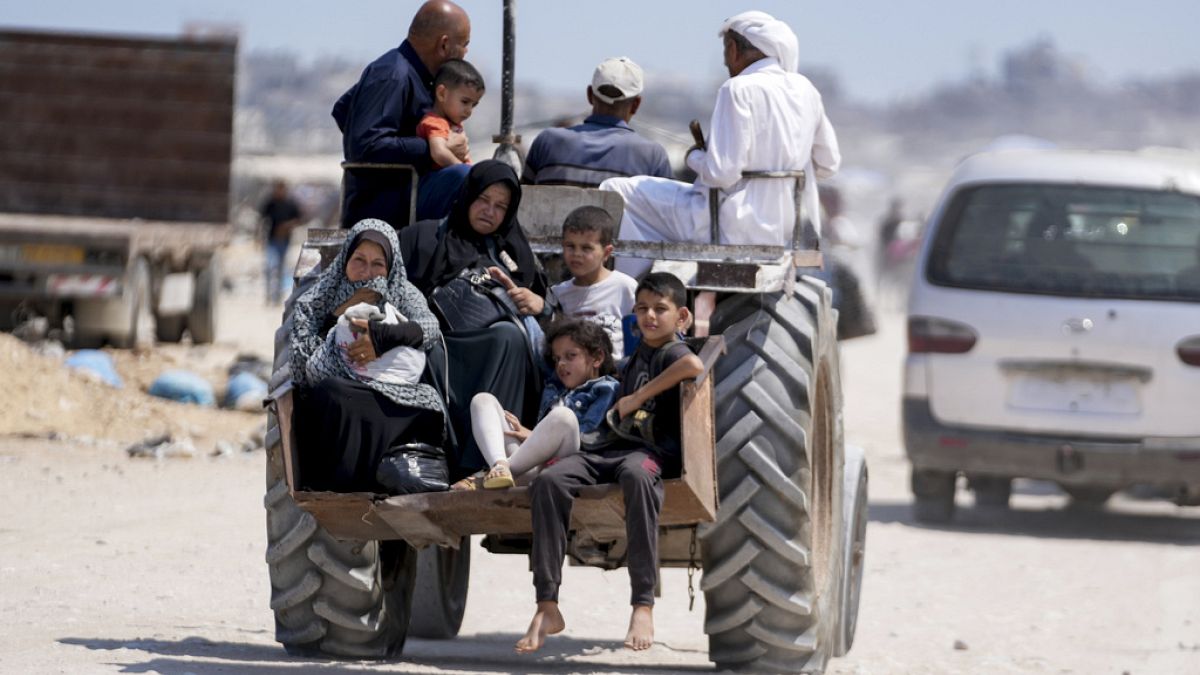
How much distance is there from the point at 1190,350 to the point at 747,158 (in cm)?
554

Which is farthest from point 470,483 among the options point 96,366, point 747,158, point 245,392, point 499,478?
→ point 96,366

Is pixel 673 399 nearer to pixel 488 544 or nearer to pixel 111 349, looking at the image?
pixel 488 544

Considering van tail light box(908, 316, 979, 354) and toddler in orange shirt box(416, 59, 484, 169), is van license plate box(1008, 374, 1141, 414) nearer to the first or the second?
van tail light box(908, 316, 979, 354)

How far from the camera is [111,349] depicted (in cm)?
1859

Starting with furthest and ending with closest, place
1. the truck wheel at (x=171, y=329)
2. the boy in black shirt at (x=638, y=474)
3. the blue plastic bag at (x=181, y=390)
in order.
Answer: the truck wheel at (x=171, y=329) → the blue plastic bag at (x=181, y=390) → the boy in black shirt at (x=638, y=474)

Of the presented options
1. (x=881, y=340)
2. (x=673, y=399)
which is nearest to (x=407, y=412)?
(x=673, y=399)

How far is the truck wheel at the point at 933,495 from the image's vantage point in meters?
13.0

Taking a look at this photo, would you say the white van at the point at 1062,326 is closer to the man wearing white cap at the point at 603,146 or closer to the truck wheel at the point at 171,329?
the man wearing white cap at the point at 603,146

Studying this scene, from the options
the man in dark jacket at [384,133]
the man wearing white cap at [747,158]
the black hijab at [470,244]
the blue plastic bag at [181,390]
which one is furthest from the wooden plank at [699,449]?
the blue plastic bag at [181,390]

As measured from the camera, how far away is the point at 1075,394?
12.2m

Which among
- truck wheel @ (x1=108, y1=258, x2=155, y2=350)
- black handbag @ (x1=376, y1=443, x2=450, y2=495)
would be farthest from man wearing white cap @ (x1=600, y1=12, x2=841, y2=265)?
truck wheel @ (x1=108, y1=258, x2=155, y2=350)

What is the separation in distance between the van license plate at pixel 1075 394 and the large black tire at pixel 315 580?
6232mm

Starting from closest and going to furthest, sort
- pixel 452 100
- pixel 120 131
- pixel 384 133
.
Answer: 1. pixel 384 133
2. pixel 452 100
3. pixel 120 131

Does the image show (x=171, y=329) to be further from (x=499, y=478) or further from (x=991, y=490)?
(x=499, y=478)
